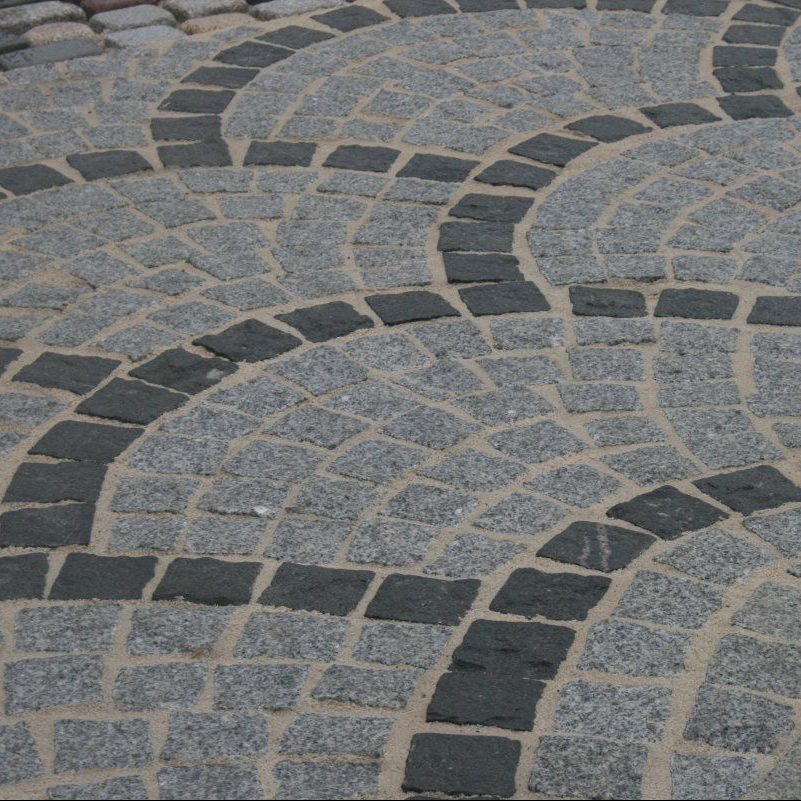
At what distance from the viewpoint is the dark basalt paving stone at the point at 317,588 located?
164 inches

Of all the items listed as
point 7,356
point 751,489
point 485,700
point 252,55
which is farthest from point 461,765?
point 252,55

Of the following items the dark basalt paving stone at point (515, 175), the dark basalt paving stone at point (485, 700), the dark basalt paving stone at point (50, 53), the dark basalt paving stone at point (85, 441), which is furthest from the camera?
the dark basalt paving stone at point (50, 53)

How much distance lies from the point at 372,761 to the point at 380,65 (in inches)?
184

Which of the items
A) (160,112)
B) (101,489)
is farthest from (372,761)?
(160,112)

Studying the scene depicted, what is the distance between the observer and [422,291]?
5.75 meters

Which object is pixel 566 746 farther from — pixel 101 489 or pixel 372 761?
pixel 101 489

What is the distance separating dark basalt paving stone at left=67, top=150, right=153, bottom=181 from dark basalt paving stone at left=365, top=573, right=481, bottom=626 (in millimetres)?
3068

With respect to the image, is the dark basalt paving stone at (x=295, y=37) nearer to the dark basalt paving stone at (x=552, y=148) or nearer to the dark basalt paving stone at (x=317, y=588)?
the dark basalt paving stone at (x=552, y=148)

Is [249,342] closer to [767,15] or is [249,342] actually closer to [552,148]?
[552,148]

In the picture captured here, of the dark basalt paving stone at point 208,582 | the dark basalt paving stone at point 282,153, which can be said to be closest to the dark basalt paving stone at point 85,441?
the dark basalt paving stone at point 208,582

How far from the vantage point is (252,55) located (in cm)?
771

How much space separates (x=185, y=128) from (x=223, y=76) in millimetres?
617

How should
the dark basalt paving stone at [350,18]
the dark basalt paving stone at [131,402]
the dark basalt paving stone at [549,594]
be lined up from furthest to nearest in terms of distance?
the dark basalt paving stone at [350,18]
the dark basalt paving stone at [131,402]
the dark basalt paving stone at [549,594]

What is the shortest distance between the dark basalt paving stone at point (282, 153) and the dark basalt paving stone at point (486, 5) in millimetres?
1825
